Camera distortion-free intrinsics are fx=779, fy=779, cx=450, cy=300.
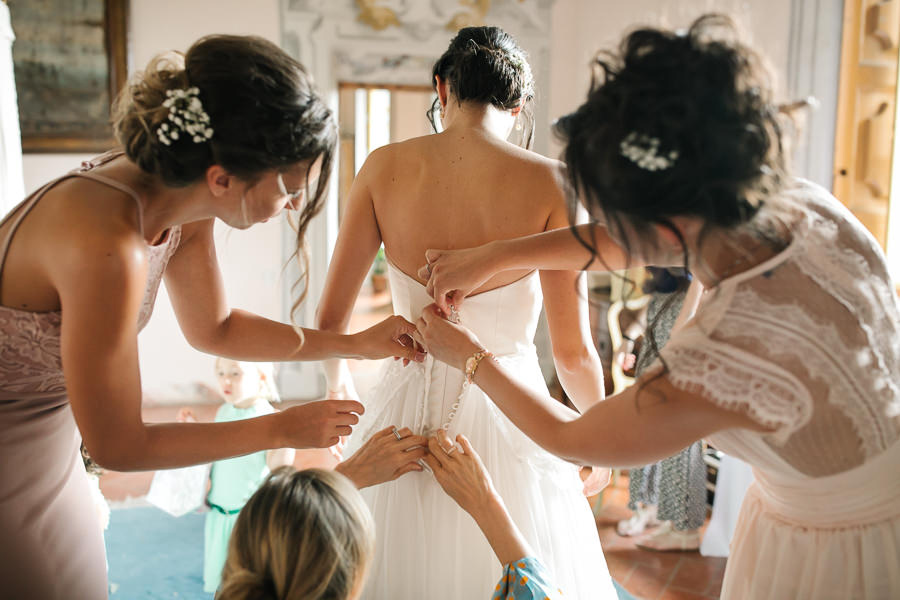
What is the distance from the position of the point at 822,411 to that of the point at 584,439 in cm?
33

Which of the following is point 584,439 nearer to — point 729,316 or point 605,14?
point 729,316

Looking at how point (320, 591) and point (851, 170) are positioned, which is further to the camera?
point (851, 170)

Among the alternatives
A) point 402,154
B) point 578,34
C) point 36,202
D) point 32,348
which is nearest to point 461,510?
point 402,154

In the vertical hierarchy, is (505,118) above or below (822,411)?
above

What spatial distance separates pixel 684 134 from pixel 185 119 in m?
0.71

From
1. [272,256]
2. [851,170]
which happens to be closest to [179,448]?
[851,170]

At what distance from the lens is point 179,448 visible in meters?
1.20

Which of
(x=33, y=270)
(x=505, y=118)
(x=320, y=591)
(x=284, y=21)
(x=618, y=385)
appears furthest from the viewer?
(x=284, y=21)

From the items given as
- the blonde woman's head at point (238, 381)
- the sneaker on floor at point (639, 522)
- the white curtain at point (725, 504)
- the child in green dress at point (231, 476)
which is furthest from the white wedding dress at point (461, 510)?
the sneaker on floor at point (639, 522)

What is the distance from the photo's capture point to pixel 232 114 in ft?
3.84

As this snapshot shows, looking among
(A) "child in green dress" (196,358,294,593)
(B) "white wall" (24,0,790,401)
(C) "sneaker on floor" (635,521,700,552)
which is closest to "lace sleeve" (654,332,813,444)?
(A) "child in green dress" (196,358,294,593)

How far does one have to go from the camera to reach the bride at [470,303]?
1.68 meters

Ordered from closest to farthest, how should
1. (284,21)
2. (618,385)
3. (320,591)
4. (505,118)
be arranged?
(320,591) → (505,118) → (618,385) → (284,21)

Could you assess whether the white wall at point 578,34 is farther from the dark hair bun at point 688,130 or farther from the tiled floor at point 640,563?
the dark hair bun at point 688,130
